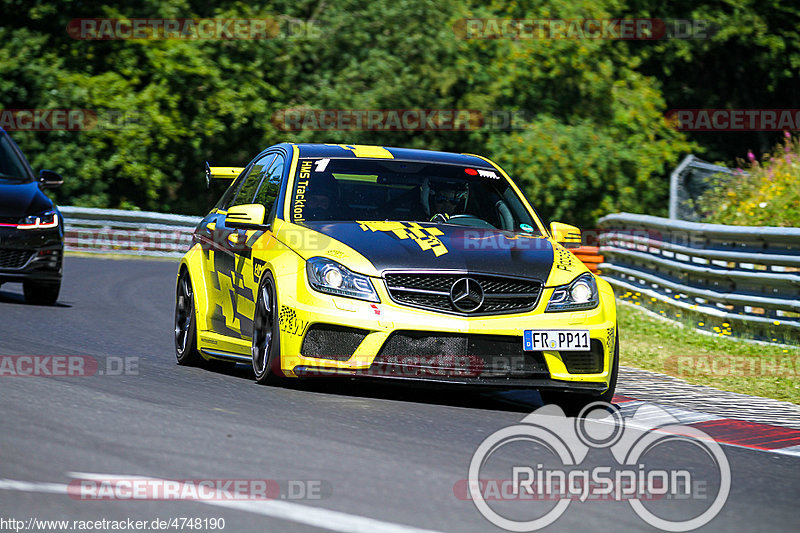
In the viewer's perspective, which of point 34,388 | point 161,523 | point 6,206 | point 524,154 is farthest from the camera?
point 524,154

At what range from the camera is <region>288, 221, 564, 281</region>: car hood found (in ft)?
26.8

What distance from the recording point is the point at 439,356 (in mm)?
7980

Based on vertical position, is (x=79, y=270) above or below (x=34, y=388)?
below

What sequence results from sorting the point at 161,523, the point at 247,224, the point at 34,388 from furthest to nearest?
1. the point at 247,224
2. the point at 34,388
3. the point at 161,523

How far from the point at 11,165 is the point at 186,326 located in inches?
235

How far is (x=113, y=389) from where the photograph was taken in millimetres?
8086

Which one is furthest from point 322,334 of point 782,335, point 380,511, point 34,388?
point 782,335

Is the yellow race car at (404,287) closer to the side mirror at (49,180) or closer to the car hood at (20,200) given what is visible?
the car hood at (20,200)

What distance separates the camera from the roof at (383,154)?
9648 mm

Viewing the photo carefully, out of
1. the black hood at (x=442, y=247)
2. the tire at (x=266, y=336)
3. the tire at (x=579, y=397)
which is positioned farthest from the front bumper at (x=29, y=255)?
the tire at (x=579, y=397)

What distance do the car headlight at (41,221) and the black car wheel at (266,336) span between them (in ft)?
21.2

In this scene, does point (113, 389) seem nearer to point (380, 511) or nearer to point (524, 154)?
point (380, 511)

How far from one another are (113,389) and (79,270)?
13339 millimetres

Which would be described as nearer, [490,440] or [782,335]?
[490,440]
